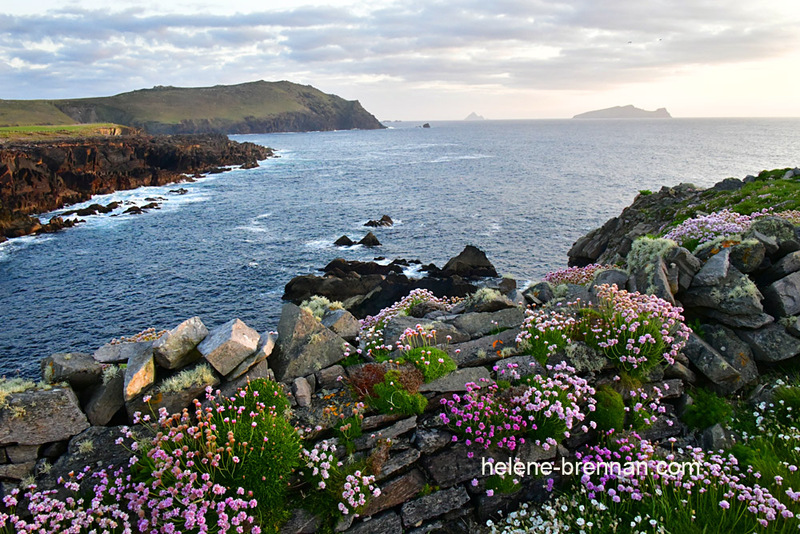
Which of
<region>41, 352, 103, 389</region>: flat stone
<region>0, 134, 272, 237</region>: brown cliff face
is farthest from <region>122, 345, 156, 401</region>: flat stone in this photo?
<region>0, 134, 272, 237</region>: brown cliff face

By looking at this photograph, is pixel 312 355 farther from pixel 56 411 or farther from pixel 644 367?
pixel 644 367

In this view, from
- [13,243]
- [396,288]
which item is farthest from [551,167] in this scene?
[13,243]

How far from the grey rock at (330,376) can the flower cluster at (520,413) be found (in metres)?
2.09

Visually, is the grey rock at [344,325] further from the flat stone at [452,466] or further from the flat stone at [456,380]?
the flat stone at [452,466]

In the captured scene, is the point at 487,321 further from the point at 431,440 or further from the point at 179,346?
the point at 179,346

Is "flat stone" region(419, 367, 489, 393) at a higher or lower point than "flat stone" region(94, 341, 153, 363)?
lower

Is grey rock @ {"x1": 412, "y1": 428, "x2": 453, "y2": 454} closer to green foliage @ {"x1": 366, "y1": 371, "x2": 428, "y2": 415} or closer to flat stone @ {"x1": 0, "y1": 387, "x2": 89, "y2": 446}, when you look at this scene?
green foliage @ {"x1": 366, "y1": 371, "x2": 428, "y2": 415}

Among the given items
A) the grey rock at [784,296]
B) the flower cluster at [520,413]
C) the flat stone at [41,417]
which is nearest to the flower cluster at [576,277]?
the grey rock at [784,296]

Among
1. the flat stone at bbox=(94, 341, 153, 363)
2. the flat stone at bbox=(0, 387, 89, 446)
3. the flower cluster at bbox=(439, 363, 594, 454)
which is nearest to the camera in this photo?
the flat stone at bbox=(0, 387, 89, 446)

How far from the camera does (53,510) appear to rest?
6.59 m

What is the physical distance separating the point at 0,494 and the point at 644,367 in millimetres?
10529

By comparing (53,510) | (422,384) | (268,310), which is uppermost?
(422,384)

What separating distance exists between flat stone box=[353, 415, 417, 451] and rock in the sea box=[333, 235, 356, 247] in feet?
126

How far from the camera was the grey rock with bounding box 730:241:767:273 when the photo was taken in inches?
414
